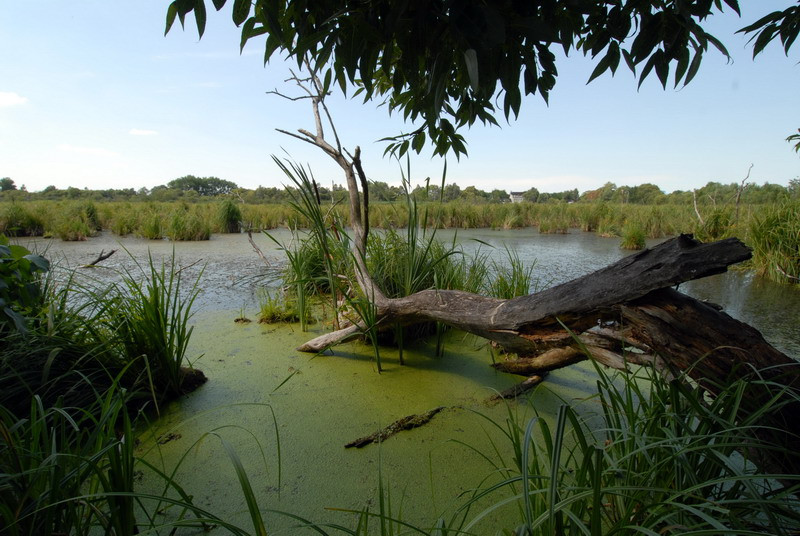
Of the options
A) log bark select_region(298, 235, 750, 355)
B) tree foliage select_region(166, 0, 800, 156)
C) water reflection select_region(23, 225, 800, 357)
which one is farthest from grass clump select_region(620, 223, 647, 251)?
tree foliage select_region(166, 0, 800, 156)

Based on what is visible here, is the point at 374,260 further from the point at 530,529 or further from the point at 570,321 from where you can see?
the point at 530,529

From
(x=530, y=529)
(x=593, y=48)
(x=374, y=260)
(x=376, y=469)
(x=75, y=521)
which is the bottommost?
(x=376, y=469)

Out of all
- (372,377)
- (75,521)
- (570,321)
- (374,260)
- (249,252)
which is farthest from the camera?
(249,252)

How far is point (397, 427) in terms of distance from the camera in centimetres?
150

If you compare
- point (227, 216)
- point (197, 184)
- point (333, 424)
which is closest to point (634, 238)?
point (333, 424)

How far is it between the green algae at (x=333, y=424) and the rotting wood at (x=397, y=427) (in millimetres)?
25

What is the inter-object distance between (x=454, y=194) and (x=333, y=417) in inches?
682

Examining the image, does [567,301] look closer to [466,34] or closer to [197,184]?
[466,34]

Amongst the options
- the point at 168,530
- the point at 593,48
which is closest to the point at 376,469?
the point at 168,530

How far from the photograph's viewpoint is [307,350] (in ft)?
7.50

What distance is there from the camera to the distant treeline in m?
4.49

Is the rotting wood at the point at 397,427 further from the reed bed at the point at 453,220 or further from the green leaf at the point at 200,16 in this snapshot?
the reed bed at the point at 453,220

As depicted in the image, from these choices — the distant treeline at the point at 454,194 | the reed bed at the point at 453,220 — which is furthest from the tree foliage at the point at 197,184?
the reed bed at the point at 453,220

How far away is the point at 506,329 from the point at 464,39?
1159mm
